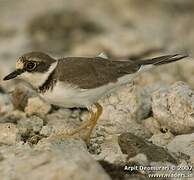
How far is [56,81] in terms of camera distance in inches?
272

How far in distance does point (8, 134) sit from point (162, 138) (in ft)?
6.40

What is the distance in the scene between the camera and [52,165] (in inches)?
225

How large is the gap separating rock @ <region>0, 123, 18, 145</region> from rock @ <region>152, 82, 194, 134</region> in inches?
72.8

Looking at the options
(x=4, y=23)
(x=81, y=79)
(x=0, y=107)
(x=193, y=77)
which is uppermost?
(x=81, y=79)

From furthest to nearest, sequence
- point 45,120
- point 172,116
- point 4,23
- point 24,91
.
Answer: point 4,23
point 24,91
point 45,120
point 172,116

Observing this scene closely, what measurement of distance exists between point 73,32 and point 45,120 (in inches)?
304

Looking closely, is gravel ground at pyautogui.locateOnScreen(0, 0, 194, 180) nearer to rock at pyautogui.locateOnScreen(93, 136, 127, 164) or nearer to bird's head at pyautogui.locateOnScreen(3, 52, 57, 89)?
rock at pyautogui.locateOnScreen(93, 136, 127, 164)

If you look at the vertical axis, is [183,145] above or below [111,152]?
below

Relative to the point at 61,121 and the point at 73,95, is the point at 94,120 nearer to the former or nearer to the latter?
the point at 73,95

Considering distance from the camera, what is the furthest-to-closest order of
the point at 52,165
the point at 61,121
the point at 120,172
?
the point at 61,121
the point at 120,172
the point at 52,165

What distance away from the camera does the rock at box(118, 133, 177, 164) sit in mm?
6598

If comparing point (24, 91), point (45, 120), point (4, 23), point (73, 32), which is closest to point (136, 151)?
point (45, 120)

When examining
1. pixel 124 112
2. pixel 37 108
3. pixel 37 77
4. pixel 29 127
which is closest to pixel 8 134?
pixel 29 127

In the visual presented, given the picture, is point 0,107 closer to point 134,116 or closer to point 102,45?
point 134,116
